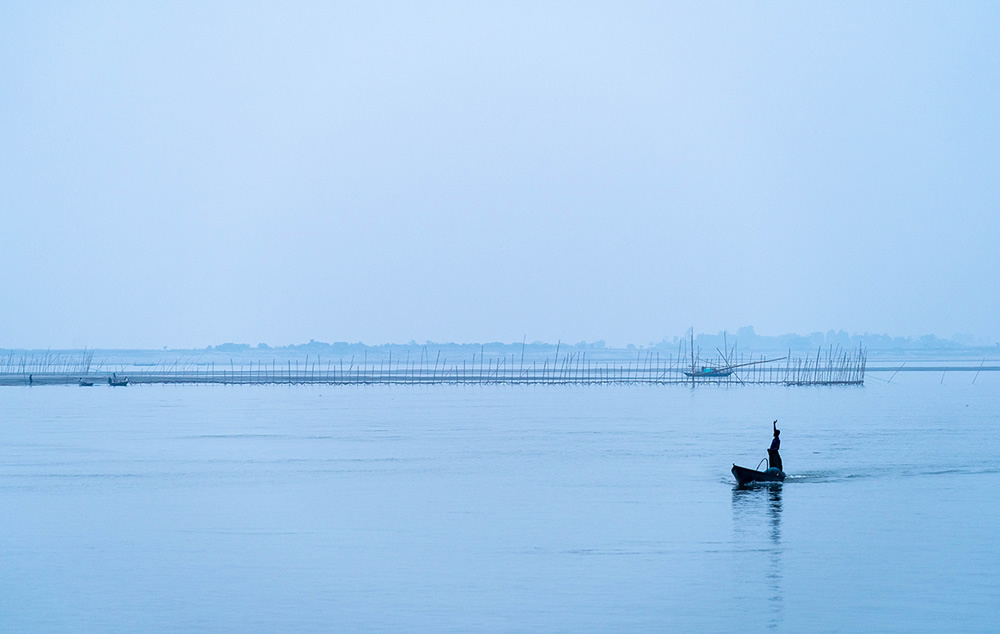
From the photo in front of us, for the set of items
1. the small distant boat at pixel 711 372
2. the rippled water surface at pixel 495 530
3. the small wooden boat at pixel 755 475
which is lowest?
the rippled water surface at pixel 495 530

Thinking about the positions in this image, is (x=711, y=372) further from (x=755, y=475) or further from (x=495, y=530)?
(x=495, y=530)

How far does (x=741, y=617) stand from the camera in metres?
16.0

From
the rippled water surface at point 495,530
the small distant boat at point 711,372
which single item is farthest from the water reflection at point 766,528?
the small distant boat at point 711,372

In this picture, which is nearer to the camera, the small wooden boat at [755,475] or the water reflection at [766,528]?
the water reflection at [766,528]

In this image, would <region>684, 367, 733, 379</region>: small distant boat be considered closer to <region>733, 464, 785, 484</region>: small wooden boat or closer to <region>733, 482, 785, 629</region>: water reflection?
<region>733, 464, 785, 484</region>: small wooden boat

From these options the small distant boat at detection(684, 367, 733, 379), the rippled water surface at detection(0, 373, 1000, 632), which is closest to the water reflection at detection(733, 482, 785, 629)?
the rippled water surface at detection(0, 373, 1000, 632)

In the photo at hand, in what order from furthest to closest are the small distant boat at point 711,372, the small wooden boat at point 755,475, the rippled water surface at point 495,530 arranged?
1. the small distant boat at point 711,372
2. the small wooden boat at point 755,475
3. the rippled water surface at point 495,530

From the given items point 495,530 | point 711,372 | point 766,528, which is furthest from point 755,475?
point 711,372

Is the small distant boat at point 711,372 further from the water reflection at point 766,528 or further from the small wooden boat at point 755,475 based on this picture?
the water reflection at point 766,528

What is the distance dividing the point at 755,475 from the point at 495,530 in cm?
1027

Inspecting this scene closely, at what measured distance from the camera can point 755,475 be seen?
30625 mm

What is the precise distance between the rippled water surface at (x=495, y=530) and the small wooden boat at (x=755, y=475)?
2.05 ft

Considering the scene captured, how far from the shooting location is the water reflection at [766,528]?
17.2 metres

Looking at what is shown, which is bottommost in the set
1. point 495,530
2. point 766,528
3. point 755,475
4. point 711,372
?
point 495,530
